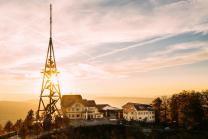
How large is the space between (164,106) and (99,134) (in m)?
39.2

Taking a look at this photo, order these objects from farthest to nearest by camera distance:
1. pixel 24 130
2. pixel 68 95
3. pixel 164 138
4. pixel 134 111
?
pixel 134 111 → pixel 68 95 → pixel 164 138 → pixel 24 130

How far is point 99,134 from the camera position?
174ft

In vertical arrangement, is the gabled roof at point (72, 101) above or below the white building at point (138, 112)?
above

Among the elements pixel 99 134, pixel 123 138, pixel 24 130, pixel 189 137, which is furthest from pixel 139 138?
pixel 24 130

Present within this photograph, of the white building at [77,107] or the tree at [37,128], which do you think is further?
the white building at [77,107]

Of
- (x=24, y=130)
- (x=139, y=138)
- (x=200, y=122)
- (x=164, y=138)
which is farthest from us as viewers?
(x=200, y=122)

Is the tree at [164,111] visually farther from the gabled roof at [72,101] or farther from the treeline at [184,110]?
the gabled roof at [72,101]

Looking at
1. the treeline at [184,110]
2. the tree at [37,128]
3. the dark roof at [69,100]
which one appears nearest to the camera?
the tree at [37,128]

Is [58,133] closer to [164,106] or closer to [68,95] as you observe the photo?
[68,95]

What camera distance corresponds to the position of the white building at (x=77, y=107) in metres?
80.6

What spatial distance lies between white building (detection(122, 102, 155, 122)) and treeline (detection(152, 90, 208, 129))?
991 centimetres

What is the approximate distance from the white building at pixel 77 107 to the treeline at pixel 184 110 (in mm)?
19482

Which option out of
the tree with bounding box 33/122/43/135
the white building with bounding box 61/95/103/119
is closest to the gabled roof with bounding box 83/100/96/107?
the white building with bounding box 61/95/103/119

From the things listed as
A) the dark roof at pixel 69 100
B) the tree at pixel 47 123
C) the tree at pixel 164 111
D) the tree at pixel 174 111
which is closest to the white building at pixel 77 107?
the dark roof at pixel 69 100
